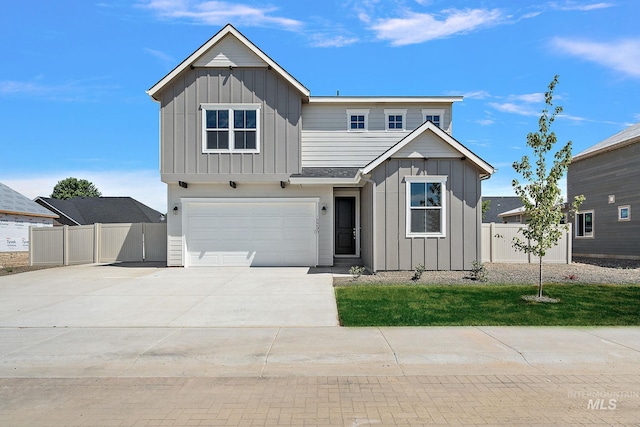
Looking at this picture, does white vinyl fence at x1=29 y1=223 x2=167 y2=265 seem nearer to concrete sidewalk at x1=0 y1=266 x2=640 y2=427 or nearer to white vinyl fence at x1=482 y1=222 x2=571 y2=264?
concrete sidewalk at x1=0 y1=266 x2=640 y2=427

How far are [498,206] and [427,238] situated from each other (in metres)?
32.2

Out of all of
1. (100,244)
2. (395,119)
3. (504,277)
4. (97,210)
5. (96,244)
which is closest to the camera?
(504,277)

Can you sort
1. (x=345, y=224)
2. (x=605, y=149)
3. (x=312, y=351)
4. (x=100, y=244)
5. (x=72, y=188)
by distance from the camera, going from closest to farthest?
(x=312, y=351), (x=345, y=224), (x=100, y=244), (x=605, y=149), (x=72, y=188)

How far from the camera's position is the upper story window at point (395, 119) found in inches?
696

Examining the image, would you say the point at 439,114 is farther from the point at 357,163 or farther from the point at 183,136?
the point at 183,136

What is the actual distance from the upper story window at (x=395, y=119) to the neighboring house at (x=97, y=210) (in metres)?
23.7

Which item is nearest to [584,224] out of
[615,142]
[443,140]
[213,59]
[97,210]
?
[615,142]

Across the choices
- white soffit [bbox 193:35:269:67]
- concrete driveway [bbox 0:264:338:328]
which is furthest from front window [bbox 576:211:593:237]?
white soffit [bbox 193:35:269:67]

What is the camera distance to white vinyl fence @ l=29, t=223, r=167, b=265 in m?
19.2

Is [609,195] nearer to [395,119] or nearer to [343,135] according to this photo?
[395,119]

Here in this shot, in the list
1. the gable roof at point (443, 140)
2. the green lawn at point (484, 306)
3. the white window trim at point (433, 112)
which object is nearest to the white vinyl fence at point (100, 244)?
the gable roof at point (443, 140)

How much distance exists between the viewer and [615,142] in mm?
20250

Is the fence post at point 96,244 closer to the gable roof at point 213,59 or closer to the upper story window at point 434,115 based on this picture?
the gable roof at point 213,59

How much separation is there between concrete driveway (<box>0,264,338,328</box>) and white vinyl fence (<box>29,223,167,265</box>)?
411cm
